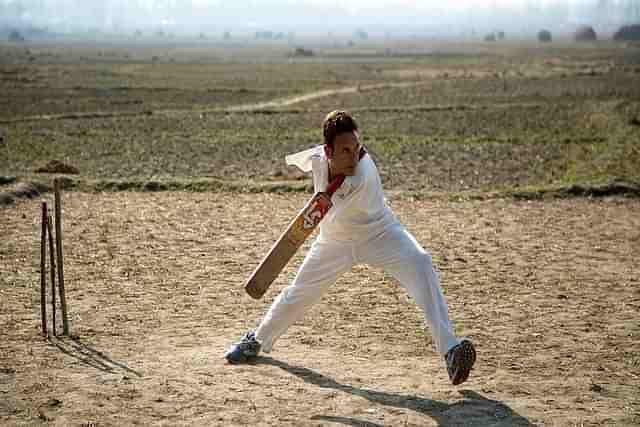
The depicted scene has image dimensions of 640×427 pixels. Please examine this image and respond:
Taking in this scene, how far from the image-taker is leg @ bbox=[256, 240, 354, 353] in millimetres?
6125

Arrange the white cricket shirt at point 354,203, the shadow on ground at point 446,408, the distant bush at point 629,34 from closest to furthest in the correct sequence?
the shadow on ground at point 446,408, the white cricket shirt at point 354,203, the distant bush at point 629,34

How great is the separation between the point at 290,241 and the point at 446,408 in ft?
4.93

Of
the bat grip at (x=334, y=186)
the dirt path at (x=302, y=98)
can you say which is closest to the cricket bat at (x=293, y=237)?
the bat grip at (x=334, y=186)

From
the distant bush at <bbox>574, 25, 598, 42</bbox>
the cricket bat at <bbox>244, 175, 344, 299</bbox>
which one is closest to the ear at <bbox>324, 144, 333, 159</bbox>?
the cricket bat at <bbox>244, 175, 344, 299</bbox>

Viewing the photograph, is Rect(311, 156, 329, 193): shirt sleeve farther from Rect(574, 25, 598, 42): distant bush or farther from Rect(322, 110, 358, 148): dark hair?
Rect(574, 25, 598, 42): distant bush

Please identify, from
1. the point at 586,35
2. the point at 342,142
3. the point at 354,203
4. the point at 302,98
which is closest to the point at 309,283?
the point at 354,203

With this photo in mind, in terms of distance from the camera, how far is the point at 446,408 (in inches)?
223

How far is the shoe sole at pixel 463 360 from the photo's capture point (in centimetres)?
573

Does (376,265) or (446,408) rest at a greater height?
(376,265)

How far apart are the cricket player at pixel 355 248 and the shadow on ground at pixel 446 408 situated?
0.61 ft

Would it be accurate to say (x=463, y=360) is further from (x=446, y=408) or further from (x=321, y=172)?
(x=321, y=172)

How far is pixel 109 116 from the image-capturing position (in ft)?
105

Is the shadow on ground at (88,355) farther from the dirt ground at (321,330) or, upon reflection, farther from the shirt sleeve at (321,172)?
the shirt sleeve at (321,172)

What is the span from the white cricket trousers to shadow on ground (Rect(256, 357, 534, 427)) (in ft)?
1.18
